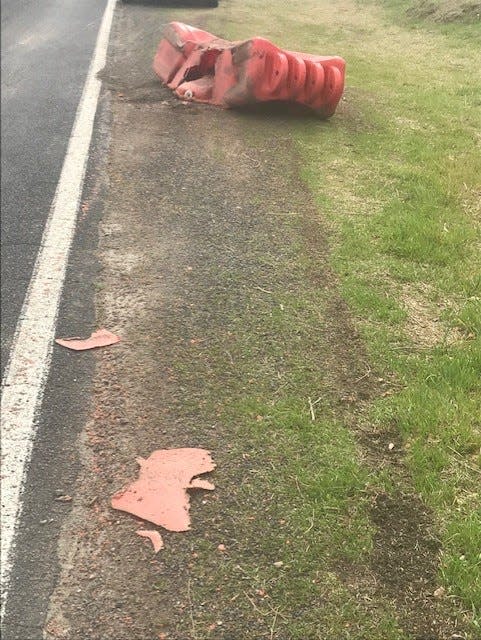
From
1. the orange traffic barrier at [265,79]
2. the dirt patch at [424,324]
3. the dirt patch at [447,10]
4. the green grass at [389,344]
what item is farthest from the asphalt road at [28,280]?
the dirt patch at [447,10]

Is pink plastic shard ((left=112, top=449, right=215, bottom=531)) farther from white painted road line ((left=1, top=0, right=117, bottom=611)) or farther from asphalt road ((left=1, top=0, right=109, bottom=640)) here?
white painted road line ((left=1, top=0, right=117, bottom=611))

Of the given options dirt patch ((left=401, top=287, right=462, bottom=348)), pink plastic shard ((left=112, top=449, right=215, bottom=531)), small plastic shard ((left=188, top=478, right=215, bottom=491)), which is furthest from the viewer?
dirt patch ((left=401, top=287, right=462, bottom=348))

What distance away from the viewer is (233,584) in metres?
2.59

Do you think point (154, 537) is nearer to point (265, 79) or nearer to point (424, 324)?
point (424, 324)

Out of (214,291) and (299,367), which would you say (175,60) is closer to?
(214,291)

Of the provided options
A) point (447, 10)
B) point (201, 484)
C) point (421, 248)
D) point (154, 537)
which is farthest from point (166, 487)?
point (447, 10)

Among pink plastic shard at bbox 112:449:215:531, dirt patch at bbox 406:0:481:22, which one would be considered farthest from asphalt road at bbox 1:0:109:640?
dirt patch at bbox 406:0:481:22

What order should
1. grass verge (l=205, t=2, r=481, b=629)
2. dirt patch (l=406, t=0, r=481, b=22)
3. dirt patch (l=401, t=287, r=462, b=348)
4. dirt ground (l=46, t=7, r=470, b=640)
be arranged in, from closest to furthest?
dirt ground (l=46, t=7, r=470, b=640), grass verge (l=205, t=2, r=481, b=629), dirt patch (l=401, t=287, r=462, b=348), dirt patch (l=406, t=0, r=481, b=22)

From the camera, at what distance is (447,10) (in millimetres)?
13219

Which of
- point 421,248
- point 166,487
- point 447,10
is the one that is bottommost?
point 447,10

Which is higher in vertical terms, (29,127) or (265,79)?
(29,127)

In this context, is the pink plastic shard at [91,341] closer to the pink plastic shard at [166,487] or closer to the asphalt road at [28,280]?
the asphalt road at [28,280]

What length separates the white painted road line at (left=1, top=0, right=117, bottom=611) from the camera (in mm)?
2898

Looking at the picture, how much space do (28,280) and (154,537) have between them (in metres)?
2.03
